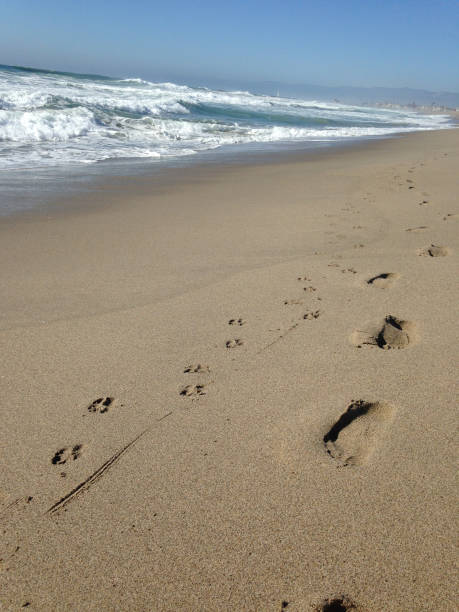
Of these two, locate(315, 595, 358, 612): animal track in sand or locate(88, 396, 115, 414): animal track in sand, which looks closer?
locate(315, 595, 358, 612): animal track in sand

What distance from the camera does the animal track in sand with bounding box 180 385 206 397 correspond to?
1.82m

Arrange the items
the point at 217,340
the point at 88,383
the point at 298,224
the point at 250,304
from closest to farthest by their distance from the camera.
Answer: the point at 88,383, the point at 217,340, the point at 250,304, the point at 298,224

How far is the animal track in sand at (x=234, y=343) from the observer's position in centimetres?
215

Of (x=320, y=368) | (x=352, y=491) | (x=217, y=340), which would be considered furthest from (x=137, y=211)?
(x=352, y=491)

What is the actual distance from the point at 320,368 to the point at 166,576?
1047 millimetres

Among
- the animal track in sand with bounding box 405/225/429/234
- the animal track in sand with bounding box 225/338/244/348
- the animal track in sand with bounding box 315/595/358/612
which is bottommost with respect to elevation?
the animal track in sand with bounding box 225/338/244/348

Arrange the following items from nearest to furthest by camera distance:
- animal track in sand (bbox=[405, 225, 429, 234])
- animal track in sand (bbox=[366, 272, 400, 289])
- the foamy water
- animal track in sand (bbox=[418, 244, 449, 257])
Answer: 1. animal track in sand (bbox=[366, 272, 400, 289])
2. animal track in sand (bbox=[418, 244, 449, 257])
3. animal track in sand (bbox=[405, 225, 429, 234])
4. the foamy water

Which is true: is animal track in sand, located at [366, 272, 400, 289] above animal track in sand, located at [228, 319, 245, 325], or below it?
above

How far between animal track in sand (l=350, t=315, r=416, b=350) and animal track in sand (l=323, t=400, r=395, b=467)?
0.46 metres

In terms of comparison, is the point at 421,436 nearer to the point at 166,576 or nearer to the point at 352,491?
the point at 352,491

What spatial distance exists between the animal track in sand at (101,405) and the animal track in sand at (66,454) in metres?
0.18

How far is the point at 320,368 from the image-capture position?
196cm

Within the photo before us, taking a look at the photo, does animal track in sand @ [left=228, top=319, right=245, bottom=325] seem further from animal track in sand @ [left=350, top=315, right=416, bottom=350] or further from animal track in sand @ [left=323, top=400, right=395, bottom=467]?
animal track in sand @ [left=323, top=400, right=395, bottom=467]

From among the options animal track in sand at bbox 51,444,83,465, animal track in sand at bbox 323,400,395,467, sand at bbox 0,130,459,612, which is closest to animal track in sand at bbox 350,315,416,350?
sand at bbox 0,130,459,612
